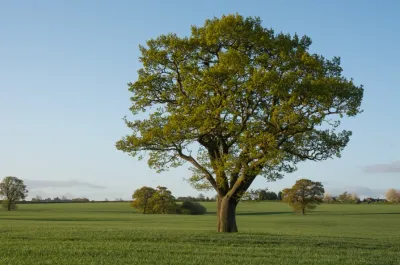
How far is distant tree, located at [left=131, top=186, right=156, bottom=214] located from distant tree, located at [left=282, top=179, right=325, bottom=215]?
29.1m

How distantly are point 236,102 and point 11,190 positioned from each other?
97052mm

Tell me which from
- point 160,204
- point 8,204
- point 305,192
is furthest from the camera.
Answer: point 8,204

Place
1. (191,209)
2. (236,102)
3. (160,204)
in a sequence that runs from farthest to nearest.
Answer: (191,209) → (160,204) → (236,102)

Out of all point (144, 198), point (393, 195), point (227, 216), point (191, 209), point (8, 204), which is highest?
point (393, 195)

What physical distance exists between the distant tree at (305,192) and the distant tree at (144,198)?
29.1 meters

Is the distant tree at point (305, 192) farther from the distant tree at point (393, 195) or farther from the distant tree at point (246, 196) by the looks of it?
the distant tree at point (393, 195)

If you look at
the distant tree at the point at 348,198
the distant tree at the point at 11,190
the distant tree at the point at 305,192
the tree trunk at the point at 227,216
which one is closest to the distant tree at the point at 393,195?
the distant tree at the point at 348,198

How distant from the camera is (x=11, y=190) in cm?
11169

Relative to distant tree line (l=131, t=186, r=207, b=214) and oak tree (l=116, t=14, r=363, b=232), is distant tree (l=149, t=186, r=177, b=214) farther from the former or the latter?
oak tree (l=116, t=14, r=363, b=232)

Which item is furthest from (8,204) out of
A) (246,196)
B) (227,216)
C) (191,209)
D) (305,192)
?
(246,196)

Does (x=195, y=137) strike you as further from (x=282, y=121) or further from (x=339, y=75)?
(x=339, y=75)

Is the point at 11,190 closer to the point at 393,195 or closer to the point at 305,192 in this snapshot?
the point at 305,192

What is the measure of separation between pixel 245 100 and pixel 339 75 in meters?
5.94

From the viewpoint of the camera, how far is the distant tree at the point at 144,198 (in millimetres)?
104750
